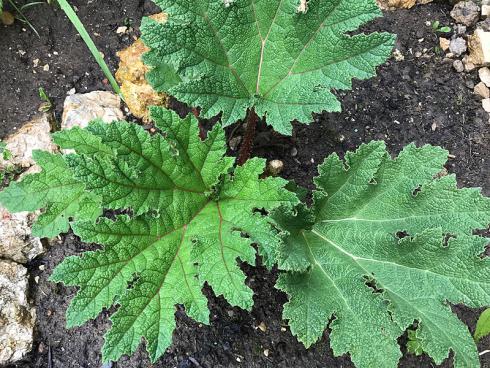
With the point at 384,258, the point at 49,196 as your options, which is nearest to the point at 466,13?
the point at 384,258

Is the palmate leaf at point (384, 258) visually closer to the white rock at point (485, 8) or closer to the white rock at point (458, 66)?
the white rock at point (458, 66)

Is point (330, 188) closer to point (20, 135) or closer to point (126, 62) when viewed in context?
point (126, 62)

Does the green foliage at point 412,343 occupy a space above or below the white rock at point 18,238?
below

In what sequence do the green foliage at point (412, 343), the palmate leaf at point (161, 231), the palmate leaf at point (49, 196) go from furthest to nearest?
1. the green foliage at point (412, 343)
2. the palmate leaf at point (49, 196)
3. the palmate leaf at point (161, 231)

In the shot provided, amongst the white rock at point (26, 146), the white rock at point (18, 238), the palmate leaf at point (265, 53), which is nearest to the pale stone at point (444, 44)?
the palmate leaf at point (265, 53)

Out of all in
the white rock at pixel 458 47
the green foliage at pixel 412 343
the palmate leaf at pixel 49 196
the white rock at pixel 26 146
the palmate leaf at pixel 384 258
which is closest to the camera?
the palmate leaf at pixel 384 258

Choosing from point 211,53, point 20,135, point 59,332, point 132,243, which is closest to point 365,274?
point 132,243

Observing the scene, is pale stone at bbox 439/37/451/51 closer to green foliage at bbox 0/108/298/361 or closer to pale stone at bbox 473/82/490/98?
pale stone at bbox 473/82/490/98

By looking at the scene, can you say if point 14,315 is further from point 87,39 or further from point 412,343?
point 412,343
